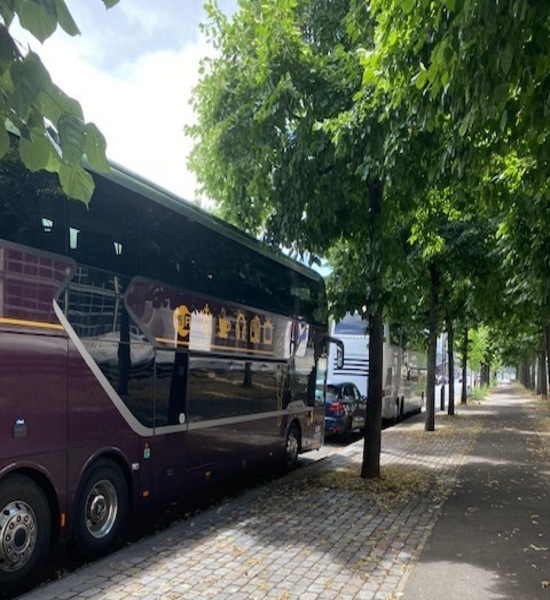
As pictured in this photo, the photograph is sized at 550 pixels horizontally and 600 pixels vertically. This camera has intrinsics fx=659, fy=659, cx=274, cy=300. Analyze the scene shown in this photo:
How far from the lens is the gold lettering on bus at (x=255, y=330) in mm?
10125

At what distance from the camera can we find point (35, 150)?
2277 millimetres

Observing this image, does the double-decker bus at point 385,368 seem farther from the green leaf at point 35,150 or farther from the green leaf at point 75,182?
the green leaf at point 35,150

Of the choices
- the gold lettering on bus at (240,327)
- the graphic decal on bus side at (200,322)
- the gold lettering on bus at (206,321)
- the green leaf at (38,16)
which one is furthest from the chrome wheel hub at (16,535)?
the gold lettering on bus at (240,327)

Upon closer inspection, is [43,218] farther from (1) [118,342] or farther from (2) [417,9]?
(2) [417,9]

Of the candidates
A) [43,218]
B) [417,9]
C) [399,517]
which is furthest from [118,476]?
[417,9]

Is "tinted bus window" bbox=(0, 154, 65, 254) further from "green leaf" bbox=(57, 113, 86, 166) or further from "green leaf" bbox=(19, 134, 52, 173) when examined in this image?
"green leaf" bbox=(57, 113, 86, 166)

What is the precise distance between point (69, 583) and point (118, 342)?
2315mm

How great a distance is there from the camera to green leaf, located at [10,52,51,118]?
214 cm

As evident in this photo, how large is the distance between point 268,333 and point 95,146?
8637 mm

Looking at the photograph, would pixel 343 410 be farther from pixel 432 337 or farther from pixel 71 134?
pixel 71 134

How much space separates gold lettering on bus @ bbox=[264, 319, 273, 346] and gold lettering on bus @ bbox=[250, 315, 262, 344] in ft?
0.74

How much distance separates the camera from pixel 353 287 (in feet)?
32.2

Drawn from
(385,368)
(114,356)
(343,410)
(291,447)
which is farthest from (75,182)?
(385,368)

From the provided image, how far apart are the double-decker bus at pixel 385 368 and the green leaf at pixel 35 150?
14.4m
